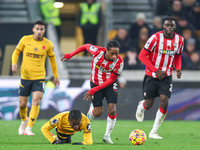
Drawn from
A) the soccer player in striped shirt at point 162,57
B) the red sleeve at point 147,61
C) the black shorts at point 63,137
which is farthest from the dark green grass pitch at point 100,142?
the red sleeve at point 147,61

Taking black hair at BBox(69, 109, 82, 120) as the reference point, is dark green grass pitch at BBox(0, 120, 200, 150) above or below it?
below

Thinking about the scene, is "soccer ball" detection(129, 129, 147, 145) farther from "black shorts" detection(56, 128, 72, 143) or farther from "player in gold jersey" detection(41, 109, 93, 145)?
"black shorts" detection(56, 128, 72, 143)

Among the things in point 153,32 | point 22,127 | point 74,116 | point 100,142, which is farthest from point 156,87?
point 153,32

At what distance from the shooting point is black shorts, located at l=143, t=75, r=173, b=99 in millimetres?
8086

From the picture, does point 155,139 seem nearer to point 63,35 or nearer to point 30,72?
point 30,72

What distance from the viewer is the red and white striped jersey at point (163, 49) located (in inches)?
318

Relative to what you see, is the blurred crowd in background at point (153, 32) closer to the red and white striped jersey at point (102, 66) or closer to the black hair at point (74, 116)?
the red and white striped jersey at point (102, 66)

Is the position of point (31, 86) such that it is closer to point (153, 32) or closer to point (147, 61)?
point (147, 61)

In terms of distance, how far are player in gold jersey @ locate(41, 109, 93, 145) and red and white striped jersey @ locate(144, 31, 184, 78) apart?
215cm

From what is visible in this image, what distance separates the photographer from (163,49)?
809cm

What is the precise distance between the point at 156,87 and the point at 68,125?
232cm

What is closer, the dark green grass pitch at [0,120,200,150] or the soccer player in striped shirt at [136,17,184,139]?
the dark green grass pitch at [0,120,200,150]

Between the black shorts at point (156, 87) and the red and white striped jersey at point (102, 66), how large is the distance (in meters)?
1.10

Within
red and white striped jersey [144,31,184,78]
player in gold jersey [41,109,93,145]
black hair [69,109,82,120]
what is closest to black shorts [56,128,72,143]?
player in gold jersey [41,109,93,145]
